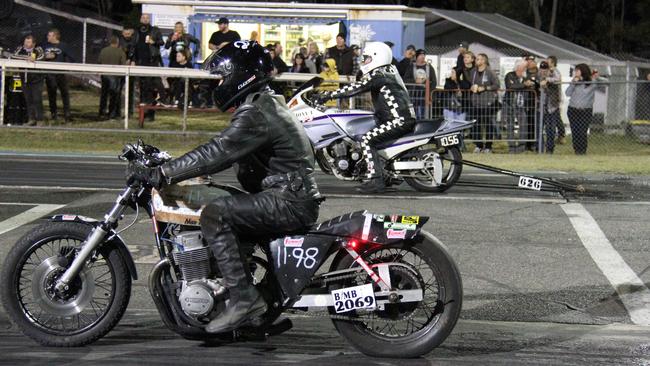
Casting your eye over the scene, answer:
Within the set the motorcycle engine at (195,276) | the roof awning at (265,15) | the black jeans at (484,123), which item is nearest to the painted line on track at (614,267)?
the motorcycle engine at (195,276)

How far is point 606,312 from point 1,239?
18.1 ft

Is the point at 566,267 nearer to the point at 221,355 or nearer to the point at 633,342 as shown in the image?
the point at 633,342

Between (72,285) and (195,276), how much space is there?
0.76m

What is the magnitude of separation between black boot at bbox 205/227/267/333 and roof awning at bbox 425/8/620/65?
2369cm

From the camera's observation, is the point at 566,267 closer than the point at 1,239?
Yes

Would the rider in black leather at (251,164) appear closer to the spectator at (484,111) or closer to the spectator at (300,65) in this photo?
the spectator at (484,111)

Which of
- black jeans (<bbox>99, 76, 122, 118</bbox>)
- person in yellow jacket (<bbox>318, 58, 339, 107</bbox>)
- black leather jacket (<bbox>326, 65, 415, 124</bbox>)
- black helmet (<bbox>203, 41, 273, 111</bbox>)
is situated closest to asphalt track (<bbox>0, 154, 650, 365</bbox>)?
black leather jacket (<bbox>326, 65, 415, 124</bbox>)

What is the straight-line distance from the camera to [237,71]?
6305 mm

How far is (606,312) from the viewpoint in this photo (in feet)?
26.1

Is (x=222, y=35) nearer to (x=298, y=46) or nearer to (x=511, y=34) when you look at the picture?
(x=298, y=46)

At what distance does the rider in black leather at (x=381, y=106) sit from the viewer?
13.8 meters

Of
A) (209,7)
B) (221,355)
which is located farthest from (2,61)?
(221,355)

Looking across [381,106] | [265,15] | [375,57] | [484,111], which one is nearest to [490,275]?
[381,106]

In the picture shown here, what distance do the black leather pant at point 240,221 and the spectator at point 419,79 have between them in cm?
1428
